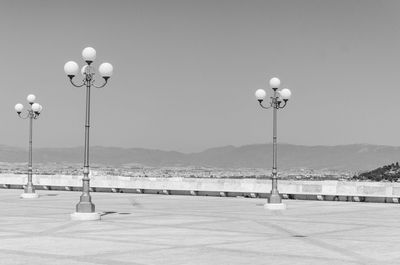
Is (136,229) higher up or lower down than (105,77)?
lower down

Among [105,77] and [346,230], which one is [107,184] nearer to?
[105,77]

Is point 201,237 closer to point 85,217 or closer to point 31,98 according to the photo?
point 85,217

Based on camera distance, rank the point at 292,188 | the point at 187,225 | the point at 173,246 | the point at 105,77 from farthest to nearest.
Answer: the point at 292,188 → the point at 105,77 → the point at 187,225 → the point at 173,246

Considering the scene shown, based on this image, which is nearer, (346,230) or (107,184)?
(346,230)

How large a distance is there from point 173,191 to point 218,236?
2596 cm

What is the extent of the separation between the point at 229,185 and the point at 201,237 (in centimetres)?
2333

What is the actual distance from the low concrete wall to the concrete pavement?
776cm

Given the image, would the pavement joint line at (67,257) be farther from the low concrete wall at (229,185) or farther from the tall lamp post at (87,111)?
the low concrete wall at (229,185)

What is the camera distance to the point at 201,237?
1803 cm

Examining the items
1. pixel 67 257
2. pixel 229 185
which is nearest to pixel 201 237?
pixel 67 257

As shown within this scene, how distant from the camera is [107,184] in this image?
46969mm

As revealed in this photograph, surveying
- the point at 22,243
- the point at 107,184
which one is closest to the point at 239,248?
the point at 22,243

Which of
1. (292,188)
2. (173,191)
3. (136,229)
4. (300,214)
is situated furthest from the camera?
(173,191)

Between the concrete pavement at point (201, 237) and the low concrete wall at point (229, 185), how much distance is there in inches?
305
